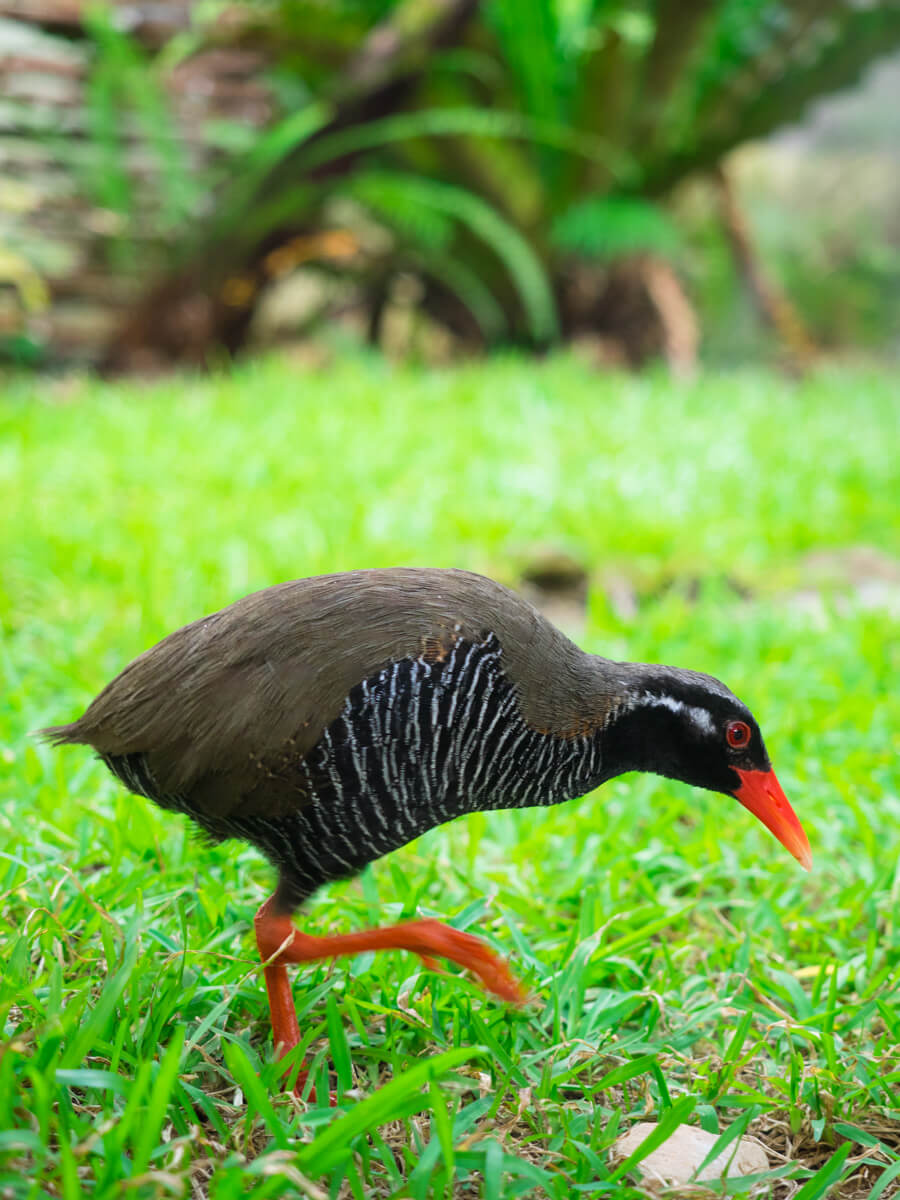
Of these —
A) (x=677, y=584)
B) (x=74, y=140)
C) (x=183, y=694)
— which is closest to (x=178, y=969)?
(x=183, y=694)

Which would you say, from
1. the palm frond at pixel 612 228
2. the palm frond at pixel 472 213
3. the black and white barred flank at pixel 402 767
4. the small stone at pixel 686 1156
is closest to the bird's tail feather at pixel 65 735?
the black and white barred flank at pixel 402 767

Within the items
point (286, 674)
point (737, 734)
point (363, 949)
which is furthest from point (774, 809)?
point (286, 674)

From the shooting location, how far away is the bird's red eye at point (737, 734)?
2064 mm

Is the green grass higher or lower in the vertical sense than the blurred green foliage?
lower

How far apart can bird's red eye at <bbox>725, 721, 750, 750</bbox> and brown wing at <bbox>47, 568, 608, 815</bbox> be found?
233mm

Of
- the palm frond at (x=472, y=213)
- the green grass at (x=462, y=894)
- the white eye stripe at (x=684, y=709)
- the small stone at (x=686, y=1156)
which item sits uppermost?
the palm frond at (x=472, y=213)

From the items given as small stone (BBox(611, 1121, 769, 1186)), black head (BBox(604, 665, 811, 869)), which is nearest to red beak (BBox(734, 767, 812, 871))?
black head (BBox(604, 665, 811, 869))

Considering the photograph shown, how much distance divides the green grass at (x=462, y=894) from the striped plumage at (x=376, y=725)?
21 centimetres

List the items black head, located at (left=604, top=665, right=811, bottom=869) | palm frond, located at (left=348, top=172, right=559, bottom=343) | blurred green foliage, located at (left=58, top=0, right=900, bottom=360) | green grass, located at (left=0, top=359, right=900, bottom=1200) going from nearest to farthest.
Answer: green grass, located at (left=0, top=359, right=900, bottom=1200) < black head, located at (left=604, top=665, right=811, bottom=869) < palm frond, located at (left=348, top=172, right=559, bottom=343) < blurred green foliage, located at (left=58, top=0, right=900, bottom=360)

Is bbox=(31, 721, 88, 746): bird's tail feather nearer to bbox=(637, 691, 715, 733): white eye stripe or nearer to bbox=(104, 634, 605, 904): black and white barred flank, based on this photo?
bbox=(104, 634, 605, 904): black and white barred flank

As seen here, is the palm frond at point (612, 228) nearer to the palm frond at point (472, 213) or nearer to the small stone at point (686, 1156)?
the palm frond at point (472, 213)

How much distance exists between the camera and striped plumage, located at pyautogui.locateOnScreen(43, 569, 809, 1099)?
5.98 feet

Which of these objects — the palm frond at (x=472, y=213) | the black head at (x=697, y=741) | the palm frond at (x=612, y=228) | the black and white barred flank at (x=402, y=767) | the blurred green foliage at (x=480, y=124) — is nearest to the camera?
the black and white barred flank at (x=402, y=767)

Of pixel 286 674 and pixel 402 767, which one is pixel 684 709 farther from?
pixel 286 674
